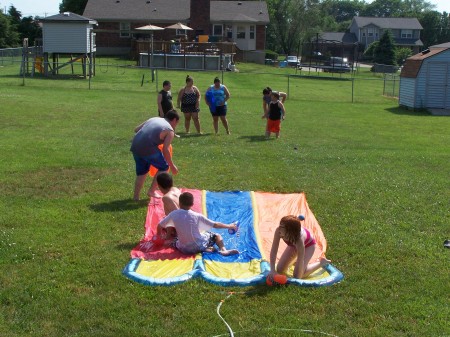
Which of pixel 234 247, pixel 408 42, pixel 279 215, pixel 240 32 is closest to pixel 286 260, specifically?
pixel 234 247

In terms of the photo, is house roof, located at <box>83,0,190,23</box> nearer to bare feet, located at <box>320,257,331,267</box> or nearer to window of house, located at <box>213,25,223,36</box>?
window of house, located at <box>213,25,223,36</box>

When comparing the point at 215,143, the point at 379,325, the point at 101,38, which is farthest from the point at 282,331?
the point at 101,38

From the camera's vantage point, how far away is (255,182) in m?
11.4

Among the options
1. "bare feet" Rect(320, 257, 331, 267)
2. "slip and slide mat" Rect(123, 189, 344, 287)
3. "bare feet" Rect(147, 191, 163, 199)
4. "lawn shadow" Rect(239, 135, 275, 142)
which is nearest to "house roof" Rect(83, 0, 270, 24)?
"lawn shadow" Rect(239, 135, 275, 142)

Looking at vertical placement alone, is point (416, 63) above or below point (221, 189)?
above

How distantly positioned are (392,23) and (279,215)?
322ft

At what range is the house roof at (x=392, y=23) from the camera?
323 feet

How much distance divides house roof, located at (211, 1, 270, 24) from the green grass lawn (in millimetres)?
41792

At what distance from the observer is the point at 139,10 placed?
60375mm

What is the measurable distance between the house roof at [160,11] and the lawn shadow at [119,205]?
168 feet

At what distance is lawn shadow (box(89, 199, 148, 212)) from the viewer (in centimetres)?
923

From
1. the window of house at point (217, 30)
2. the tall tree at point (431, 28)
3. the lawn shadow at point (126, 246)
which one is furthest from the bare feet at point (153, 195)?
the tall tree at point (431, 28)

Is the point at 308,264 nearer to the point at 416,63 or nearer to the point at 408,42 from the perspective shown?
the point at 416,63

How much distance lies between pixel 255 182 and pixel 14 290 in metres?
6.00
